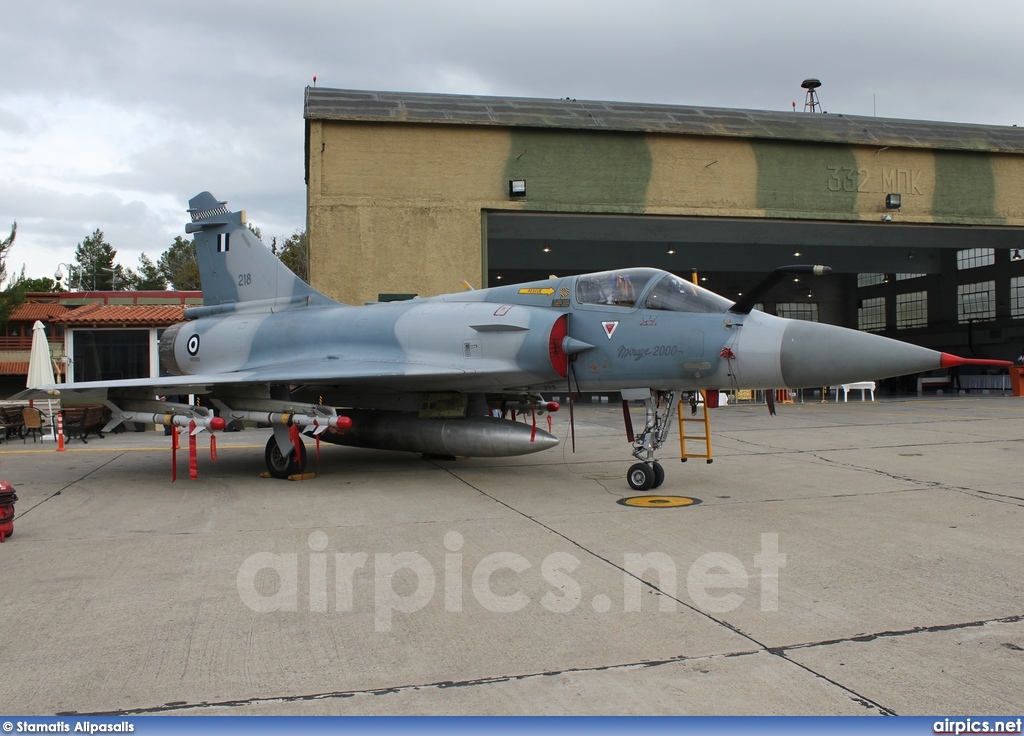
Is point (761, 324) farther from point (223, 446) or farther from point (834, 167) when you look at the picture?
point (834, 167)

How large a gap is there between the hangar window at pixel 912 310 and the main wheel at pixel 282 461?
38.3 m

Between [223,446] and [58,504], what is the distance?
277 inches

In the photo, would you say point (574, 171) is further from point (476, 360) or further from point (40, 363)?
point (40, 363)

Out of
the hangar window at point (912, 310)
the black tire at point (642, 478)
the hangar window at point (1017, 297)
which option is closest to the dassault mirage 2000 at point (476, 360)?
the black tire at point (642, 478)

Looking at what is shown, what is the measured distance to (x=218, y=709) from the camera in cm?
316

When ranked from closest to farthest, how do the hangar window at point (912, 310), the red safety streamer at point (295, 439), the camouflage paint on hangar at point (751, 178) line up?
the red safety streamer at point (295, 439) < the camouflage paint on hangar at point (751, 178) < the hangar window at point (912, 310)

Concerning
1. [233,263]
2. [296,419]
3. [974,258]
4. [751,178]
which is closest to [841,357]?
[296,419]

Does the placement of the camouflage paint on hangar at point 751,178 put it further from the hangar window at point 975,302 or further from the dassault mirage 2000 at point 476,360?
the hangar window at point 975,302

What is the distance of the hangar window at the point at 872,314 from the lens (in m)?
43.2

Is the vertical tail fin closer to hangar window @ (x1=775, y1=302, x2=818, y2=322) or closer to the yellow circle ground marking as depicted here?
the yellow circle ground marking

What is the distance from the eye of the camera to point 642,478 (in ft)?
27.8

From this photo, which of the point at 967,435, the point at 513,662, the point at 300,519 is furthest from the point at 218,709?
the point at 967,435

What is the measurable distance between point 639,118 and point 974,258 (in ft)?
80.7

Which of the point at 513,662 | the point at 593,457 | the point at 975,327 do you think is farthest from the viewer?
the point at 975,327
